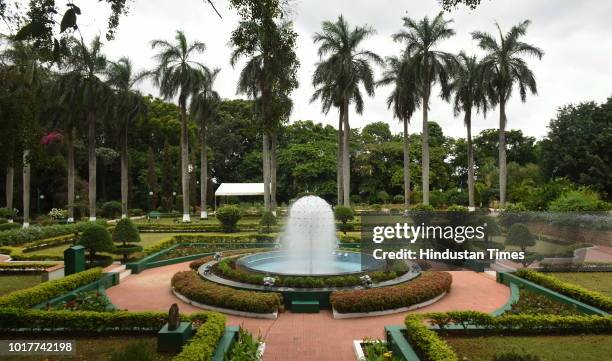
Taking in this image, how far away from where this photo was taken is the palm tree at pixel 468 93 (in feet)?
108

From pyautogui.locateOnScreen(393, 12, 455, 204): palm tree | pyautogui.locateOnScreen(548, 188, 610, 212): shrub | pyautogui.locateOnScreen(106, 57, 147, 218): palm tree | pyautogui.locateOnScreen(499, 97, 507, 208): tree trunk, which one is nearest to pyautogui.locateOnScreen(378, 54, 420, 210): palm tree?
pyautogui.locateOnScreen(393, 12, 455, 204): palm tree

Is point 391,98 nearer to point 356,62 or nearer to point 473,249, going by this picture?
point 356,62

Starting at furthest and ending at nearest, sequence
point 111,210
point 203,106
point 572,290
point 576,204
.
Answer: point 111,210 → point 203,106 → point 576,204 → point 572,290

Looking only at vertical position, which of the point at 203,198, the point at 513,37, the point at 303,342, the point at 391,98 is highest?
the point at 513,37

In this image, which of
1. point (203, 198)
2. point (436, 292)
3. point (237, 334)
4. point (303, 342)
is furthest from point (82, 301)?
point (203, 198)

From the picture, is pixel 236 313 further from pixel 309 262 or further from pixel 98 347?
pixel 309 262

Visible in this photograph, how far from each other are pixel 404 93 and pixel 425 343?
27.2 meters

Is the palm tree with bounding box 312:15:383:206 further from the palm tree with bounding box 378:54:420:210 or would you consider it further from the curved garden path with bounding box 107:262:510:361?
the curved garden path with bounding box 107:262:510:361

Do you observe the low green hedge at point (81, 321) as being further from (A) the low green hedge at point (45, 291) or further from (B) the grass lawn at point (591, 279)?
(B) the grass lawn at point (591, 279)

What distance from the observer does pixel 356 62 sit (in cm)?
3194

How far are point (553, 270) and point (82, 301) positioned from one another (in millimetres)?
15635

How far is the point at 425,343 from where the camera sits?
752 cm

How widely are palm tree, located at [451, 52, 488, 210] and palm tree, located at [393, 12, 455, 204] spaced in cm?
248

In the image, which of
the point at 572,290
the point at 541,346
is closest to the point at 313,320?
the point at 541,346
